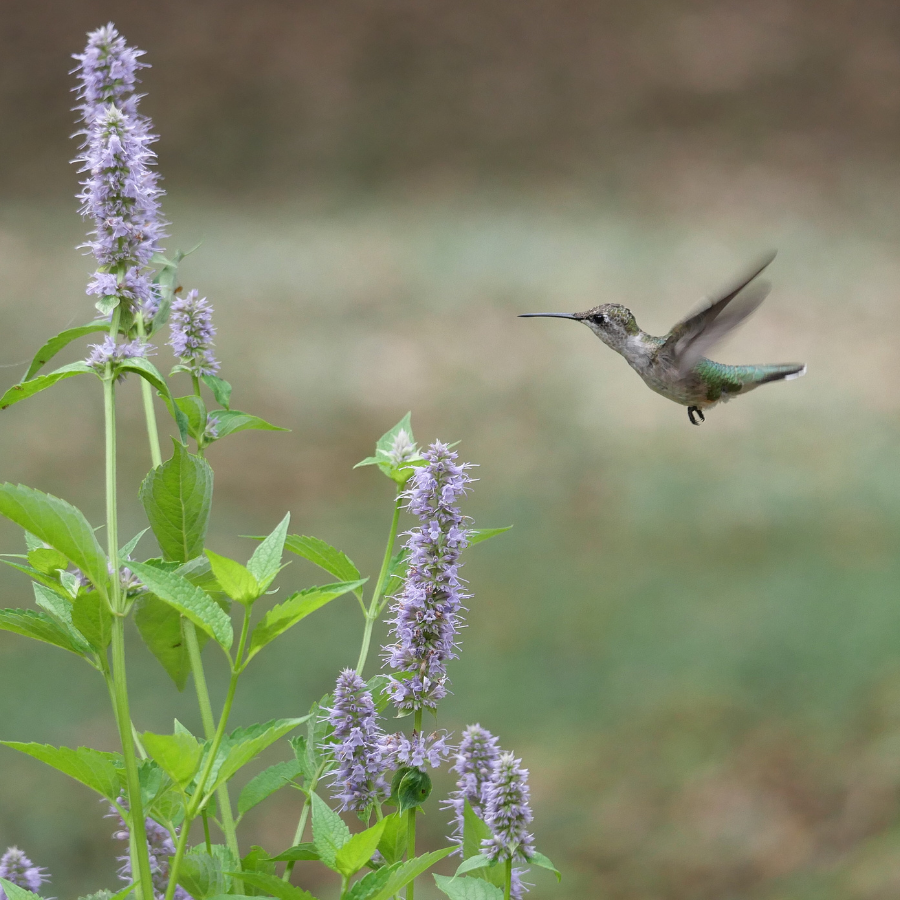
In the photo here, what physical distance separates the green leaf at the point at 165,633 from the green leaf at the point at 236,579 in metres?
0.14

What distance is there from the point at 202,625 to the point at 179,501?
0.18 m

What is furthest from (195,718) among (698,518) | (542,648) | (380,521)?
(698,518)

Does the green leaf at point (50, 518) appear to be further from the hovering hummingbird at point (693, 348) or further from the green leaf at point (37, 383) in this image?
the hovering hummingbird at point (693, 348)

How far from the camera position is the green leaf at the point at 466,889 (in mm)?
542

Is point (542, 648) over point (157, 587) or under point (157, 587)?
over

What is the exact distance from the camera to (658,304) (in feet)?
7.41

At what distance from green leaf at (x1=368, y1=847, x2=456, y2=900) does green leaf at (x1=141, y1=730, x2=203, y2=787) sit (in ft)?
0.36

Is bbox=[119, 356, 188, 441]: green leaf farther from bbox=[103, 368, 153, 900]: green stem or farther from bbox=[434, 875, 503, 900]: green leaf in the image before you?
bbox=[434, 875, 503, 900]: green leaf

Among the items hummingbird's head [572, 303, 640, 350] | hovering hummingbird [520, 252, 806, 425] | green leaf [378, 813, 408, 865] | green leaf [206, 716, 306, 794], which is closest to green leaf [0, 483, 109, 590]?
green leaf [206, 716, 306, 794]

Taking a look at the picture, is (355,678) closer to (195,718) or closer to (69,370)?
(69,370)

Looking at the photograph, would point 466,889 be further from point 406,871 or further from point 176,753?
point 176,753

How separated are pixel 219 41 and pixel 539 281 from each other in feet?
2.95

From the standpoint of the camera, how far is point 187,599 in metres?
0.47

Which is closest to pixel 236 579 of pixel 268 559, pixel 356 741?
pixel 268 559
